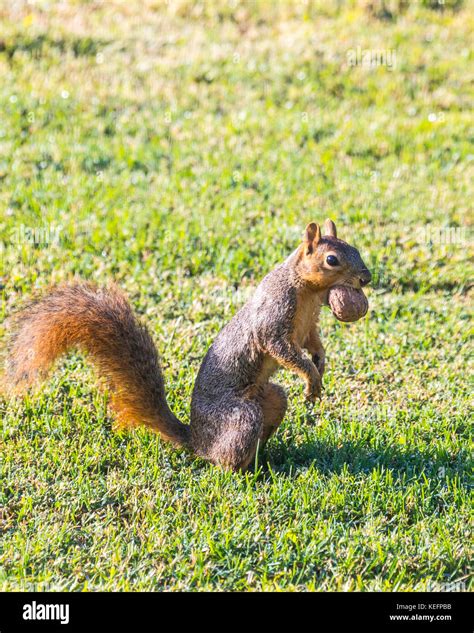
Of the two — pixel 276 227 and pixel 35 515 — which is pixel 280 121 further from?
pixel 35 515

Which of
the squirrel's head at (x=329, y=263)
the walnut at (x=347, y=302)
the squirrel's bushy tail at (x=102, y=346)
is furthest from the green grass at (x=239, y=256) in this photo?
the squirrel's head at (x=329, y=263)

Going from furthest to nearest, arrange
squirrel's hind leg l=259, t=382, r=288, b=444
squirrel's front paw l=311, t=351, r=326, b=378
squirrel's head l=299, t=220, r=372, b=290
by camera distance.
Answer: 1. squirrel's front paw l=311, t=351, r=326, b=378
2. squirrel's hind leg l=259, t=382, r=288, b=444
3. squirrel's head l=299, t=220, r=372, b=290

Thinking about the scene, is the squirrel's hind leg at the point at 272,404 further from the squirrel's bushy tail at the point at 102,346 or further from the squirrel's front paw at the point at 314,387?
the squirrel's bushy tail at the point at 102,346

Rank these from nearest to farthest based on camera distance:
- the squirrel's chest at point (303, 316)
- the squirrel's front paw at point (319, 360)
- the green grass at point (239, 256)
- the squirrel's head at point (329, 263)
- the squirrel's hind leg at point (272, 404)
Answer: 1. the green grass at point (239, 256)
2. the squirrel's head at point (329, 263)
3. the squirrel's chest at point (303, 316)
4. the squirrel's hind leg at point (272, 404)
5. the squirrel's front paw at point (319, 360)

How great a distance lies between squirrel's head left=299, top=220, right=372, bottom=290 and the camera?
3740 mm

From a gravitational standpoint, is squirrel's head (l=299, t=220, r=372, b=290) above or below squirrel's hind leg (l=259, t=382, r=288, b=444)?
above

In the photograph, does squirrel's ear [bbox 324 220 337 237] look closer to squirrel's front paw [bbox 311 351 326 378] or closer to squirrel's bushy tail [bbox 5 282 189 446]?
squirrel's front paw [bbox 311 351 326 378]

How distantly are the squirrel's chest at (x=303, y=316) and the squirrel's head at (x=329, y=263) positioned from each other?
10cm

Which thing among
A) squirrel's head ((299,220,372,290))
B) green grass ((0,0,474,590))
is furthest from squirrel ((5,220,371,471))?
green grass ((0,0,474,590))

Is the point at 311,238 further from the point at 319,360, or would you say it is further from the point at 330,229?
the point at 319,360

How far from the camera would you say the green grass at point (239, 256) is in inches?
142

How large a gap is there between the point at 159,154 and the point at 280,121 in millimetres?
1223

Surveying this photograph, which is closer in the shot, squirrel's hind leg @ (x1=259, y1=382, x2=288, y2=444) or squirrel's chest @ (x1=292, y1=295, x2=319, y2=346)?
squirrel's chest @ (x1=292, y1=295, x2=319, y2=346)
